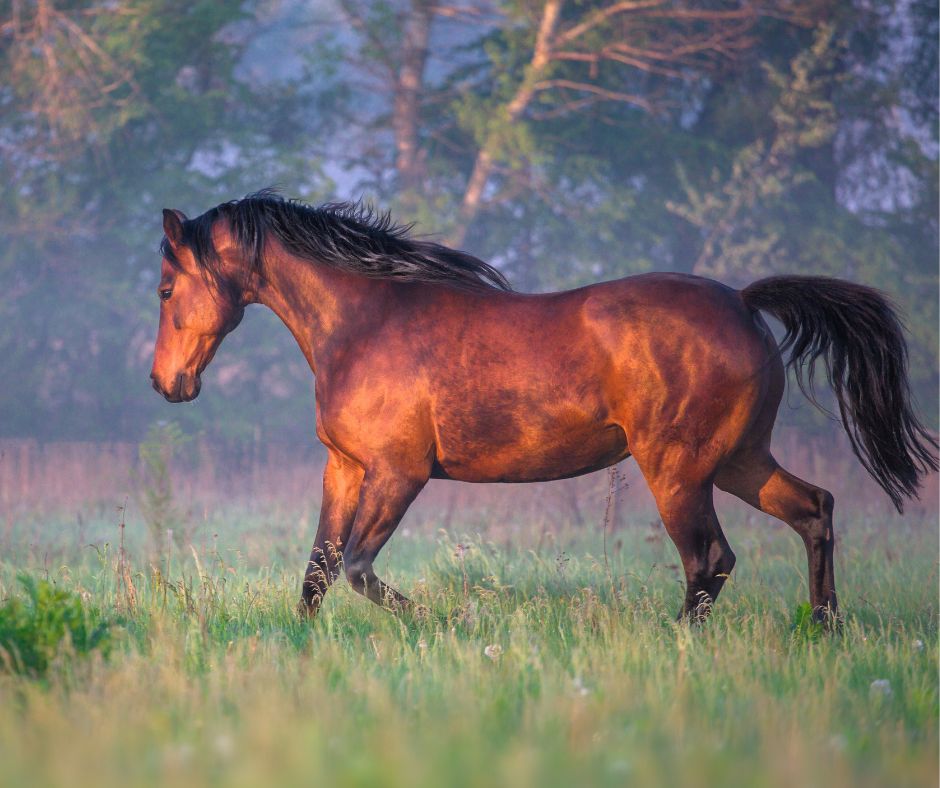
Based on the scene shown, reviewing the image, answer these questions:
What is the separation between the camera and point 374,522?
545 centimetres

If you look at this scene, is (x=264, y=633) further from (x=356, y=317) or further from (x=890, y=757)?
(x=890, y=757)

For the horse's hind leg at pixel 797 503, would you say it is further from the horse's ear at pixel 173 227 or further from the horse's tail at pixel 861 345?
the horse's ear at pixel 173 227

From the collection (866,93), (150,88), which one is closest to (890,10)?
(866,93)

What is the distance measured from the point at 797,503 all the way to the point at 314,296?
9.21 feet

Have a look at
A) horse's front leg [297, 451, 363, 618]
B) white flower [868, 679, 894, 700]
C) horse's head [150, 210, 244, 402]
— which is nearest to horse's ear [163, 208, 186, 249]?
horse's head [150, 210, 244, 402]

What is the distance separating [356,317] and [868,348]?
2656 mm

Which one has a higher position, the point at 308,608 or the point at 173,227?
the point at 173,227

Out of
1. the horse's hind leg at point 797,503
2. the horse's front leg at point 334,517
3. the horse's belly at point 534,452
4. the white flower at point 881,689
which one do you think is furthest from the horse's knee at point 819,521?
the horse's front leg at point 334,517

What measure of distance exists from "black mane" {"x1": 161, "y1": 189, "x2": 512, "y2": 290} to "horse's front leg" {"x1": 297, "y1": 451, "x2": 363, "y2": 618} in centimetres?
108

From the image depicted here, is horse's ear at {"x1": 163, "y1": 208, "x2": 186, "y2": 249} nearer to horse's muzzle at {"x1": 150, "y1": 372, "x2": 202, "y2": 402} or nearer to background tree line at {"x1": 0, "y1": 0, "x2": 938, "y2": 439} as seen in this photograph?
horse's muzzle at {"x1": 150, "y1": 372, "x2": 202, "y2": 402}

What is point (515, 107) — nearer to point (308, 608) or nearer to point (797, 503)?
point (797, 503)

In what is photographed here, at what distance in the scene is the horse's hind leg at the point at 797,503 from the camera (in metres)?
5.53

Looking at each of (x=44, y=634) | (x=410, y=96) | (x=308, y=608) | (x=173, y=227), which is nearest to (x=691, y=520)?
(x=308, y=608)

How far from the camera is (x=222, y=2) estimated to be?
683 inches
